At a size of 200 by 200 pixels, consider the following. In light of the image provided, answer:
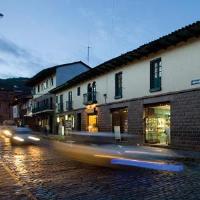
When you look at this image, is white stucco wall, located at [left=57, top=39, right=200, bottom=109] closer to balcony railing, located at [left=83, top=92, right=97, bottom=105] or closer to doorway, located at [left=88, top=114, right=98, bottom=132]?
balcony railing, located at [left=83, top=92, right=97, bottom=105]

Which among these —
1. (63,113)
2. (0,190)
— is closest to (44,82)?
(63,113)

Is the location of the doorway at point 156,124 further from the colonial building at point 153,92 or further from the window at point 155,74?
the window at point 155,74

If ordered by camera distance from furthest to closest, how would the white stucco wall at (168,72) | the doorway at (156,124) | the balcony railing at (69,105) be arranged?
the balcony railing at (69,105) → the doorway at (156,124) → the white stucco wall at (168,72)

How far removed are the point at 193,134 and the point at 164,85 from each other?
3705mm

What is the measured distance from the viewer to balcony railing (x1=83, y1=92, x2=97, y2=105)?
33.3 meters

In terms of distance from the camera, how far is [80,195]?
845 cm

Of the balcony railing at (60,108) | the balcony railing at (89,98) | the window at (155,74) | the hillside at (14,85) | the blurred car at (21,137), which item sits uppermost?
the hillside at (14,85)

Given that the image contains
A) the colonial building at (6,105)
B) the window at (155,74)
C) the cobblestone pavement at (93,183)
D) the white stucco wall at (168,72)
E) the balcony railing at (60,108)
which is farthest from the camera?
the colonial building at (6,105)

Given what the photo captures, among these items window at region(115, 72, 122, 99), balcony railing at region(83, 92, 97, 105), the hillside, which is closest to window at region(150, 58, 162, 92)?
window at region(115, 72, 122, 99)

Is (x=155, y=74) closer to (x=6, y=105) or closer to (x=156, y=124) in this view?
(x=156, y=124)

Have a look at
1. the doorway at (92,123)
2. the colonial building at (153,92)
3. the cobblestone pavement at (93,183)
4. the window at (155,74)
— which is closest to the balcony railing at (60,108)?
the doorway at (92,123)

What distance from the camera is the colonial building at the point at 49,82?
50.2 metres

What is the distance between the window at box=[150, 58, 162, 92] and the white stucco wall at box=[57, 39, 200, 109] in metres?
0.25

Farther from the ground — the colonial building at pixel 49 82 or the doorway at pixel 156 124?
the colonial building at pixel 49 82
